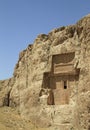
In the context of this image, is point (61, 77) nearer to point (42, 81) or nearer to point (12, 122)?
point (42, 81)

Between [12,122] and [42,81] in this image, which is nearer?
[12,122]

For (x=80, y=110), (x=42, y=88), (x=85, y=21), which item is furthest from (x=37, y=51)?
(x=80, y=110)

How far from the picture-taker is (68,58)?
27.0 metres

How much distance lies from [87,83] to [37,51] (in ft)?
26.6

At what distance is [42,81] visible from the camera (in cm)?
2845

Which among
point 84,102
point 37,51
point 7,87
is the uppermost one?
point 37,51

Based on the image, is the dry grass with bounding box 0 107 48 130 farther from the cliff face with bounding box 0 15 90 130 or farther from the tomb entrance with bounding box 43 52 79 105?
the tomb entrance with bounding box 43 52 79 105

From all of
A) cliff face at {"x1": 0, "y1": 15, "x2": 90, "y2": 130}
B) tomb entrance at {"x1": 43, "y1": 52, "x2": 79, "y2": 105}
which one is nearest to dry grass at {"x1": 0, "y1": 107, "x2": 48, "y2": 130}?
cliff face at {"x1": 0, "y1": 15, "x2": 90, "y2": 130}

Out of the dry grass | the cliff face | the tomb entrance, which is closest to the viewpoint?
the cliff face

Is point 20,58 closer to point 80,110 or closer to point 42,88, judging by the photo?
point 42,88

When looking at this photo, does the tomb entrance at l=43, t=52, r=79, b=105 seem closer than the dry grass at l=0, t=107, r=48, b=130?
No

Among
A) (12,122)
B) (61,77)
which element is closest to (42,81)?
(61,77)

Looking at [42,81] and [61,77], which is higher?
[61,77]

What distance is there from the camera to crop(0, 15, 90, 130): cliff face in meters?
24.0
